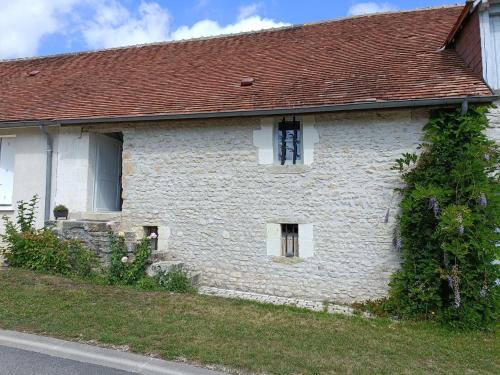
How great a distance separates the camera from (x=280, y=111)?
6.86m

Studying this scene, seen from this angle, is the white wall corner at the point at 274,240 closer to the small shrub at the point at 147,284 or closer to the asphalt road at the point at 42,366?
the small shrub at the point at 147,284

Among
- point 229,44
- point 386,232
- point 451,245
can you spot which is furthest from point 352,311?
point 229,44

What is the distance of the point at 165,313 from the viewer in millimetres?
5305

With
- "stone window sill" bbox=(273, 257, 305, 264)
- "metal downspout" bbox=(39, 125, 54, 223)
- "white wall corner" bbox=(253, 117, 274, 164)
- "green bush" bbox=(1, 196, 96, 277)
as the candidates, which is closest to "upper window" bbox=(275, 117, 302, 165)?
"white wall corner" bbox=(253, 117, 274, 164)

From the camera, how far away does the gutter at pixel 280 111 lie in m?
6.06

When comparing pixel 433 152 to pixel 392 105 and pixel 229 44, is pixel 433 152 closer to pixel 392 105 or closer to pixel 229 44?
pixel 392 105

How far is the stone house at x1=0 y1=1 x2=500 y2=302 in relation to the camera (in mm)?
6559

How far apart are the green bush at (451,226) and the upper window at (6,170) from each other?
8270 millimetres

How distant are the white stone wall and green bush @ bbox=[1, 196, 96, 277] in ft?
3.37

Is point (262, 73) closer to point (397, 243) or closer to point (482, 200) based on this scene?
point (397, 243)

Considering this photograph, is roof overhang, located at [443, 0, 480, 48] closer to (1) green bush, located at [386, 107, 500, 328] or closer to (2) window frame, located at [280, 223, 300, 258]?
(1) green bush, located at [386, 107, 500, 328]

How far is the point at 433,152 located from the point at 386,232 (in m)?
1.49

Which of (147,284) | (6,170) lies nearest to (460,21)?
(147,284)

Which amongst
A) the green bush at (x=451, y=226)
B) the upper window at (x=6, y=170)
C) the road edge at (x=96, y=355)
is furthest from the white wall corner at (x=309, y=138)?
the upper window at (x=6, y=170)
